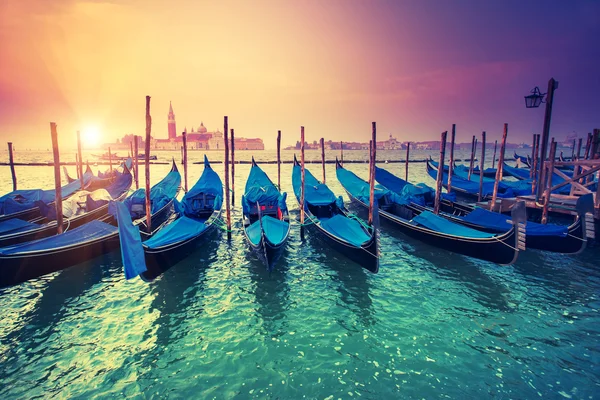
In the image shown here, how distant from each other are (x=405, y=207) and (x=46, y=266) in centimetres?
1090

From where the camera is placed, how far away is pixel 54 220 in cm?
1023

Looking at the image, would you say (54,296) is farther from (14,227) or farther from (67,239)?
(14,227)

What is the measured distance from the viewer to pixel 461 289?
6730mm

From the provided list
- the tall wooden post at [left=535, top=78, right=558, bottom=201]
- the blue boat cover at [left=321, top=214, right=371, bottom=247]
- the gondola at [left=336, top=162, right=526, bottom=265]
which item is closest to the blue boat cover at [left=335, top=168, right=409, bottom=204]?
the gondola at [left=336, top=162, right=526, bottom=265]

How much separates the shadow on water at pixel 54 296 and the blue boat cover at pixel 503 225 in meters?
10.0

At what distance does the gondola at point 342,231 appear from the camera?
6789mm

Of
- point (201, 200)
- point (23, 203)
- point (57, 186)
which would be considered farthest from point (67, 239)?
point (23, 203)

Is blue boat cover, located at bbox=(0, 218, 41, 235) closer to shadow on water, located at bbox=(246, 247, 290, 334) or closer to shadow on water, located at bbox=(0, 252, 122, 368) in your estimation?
shadow on water, located at bbox=(0, 252, 122, 368)

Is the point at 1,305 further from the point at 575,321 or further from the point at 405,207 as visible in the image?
the point at 405,207

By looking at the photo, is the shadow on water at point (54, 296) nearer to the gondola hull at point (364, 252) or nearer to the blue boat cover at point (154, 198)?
the blue boat cover at point (154, 198)

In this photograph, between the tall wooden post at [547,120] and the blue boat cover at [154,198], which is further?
the blue boat cover at [154,198]

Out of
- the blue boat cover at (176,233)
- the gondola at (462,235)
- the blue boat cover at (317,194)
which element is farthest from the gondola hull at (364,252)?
the blue boat cover at (317,194)

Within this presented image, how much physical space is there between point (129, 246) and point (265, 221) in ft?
12.6

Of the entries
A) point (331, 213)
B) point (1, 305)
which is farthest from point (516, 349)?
point (1, 305)
